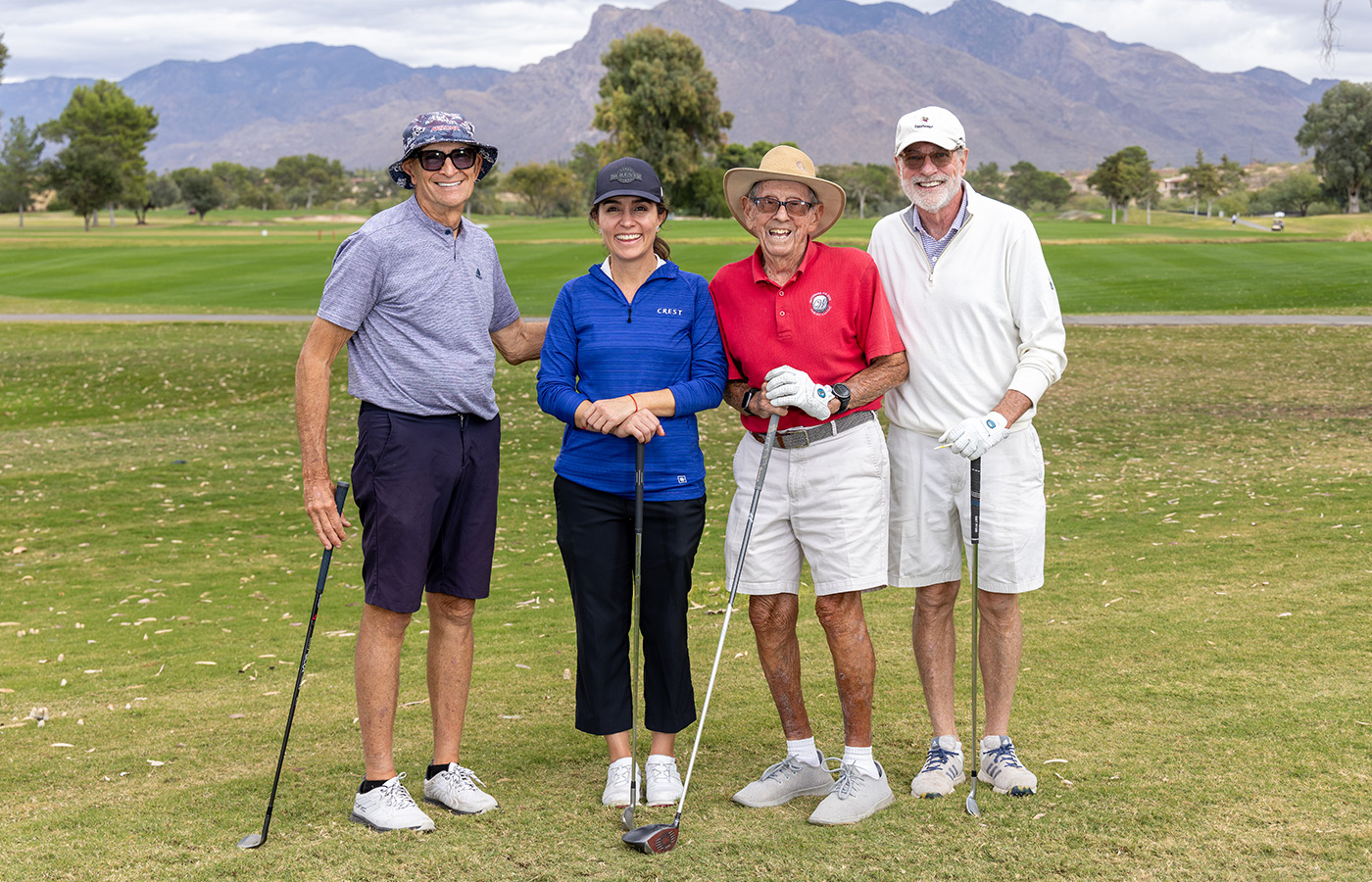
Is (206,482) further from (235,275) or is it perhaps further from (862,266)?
(235,275)

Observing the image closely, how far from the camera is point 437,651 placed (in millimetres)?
4465

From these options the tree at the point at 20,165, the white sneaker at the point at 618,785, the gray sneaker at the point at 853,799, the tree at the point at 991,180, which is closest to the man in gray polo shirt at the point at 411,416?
the white sneaker at the point at 618,785

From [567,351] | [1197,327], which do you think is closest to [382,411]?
[567,351]

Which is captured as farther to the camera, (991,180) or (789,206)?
(991,180)

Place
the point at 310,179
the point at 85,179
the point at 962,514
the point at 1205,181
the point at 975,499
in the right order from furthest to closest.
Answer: the point at 310,179 < the point at 1205,181 < the point at 85,179 < the point at 962,514 < the point at 975,499

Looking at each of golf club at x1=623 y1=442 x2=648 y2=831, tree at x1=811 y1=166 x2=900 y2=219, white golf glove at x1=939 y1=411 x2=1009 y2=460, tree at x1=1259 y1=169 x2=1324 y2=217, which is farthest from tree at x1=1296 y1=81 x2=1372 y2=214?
golf club at x1=623 y1=442 x2=648 y2=831

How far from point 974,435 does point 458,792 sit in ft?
7.37

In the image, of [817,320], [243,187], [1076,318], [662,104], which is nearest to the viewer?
[817,320]

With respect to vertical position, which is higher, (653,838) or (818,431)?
(818,431)

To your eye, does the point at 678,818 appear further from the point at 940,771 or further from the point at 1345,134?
the point at 1345,134

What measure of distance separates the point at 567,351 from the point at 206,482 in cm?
858

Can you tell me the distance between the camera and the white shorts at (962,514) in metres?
4.43

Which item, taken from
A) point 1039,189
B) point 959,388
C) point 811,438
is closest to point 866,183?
point 1039,189

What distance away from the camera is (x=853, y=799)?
4090 millimetres
